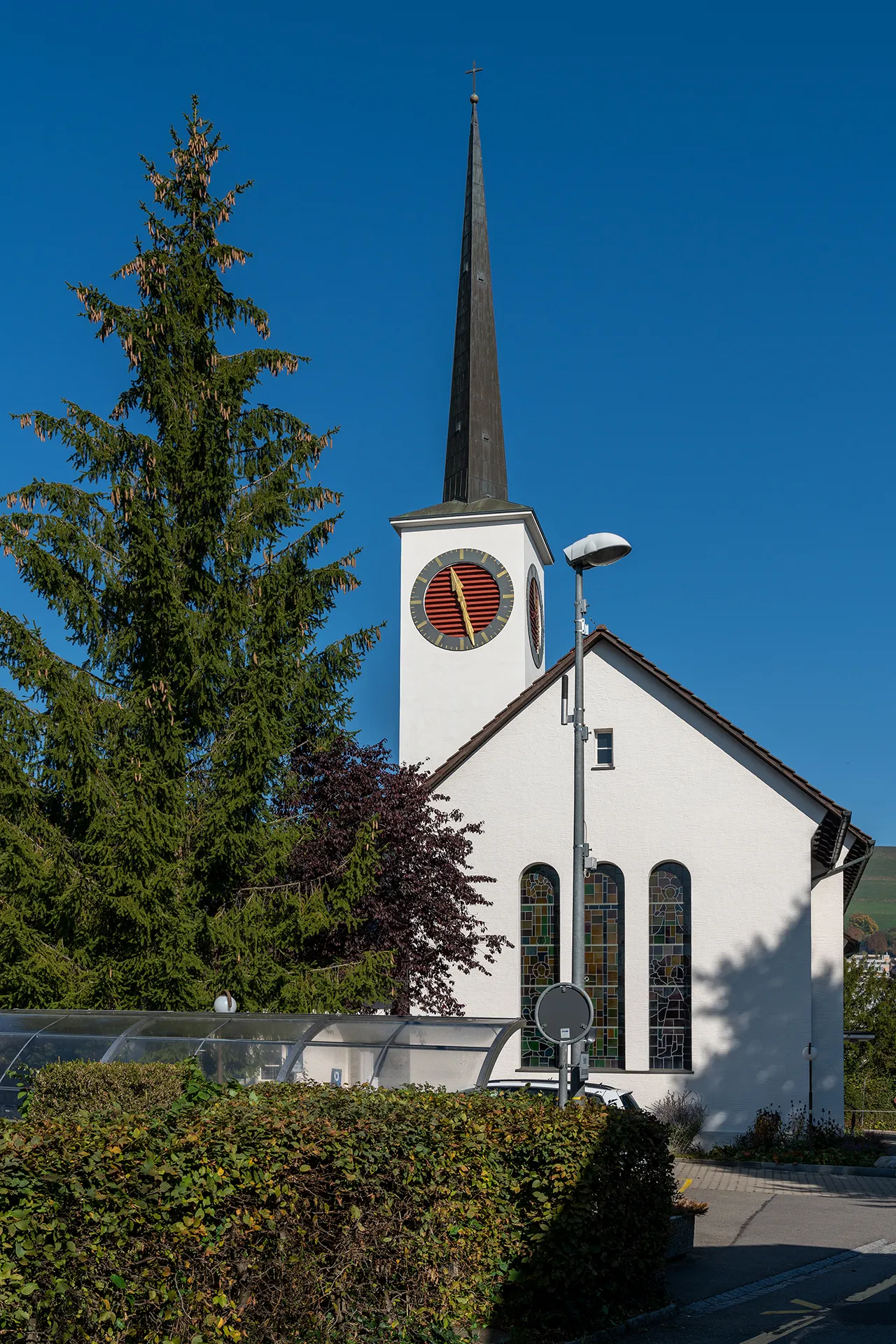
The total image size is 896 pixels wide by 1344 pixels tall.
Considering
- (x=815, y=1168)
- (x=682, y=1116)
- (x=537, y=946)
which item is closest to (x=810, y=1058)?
(x=815, y=1168)

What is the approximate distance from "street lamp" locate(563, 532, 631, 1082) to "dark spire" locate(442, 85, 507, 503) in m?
21.0

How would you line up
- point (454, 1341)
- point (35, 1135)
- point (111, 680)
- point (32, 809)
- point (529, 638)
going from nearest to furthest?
point (35, 1135) → point (454, 1341) → point (32, 809) → point (111, 680) → point (529, 638)

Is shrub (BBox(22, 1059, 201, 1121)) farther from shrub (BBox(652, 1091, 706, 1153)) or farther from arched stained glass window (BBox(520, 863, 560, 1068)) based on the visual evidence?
arched stained glass window (BBox(520, 863, 560, 1068))

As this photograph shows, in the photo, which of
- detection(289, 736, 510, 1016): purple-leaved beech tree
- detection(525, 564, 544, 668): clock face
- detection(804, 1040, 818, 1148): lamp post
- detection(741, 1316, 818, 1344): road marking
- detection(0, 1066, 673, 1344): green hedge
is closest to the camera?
detection(0, 1066, 673, 1344): green hedge

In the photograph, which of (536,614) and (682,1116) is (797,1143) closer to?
(682,1116)

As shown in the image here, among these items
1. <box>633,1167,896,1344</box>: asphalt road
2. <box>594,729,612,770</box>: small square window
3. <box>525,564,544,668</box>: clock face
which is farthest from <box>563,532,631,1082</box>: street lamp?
<box>525,564,544,668</box>: clock face

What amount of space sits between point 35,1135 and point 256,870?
1146 centimetres

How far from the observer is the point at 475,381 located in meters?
37.8

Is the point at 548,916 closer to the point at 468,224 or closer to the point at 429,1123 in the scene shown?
the point at 429,1123

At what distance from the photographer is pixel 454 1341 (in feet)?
29.6

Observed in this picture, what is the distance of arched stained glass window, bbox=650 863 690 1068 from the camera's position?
82.5ft

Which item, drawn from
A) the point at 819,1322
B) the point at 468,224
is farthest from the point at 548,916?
the point at 468,224

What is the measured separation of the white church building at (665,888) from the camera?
2481cm

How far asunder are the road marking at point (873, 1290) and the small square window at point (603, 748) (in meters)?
14.6
